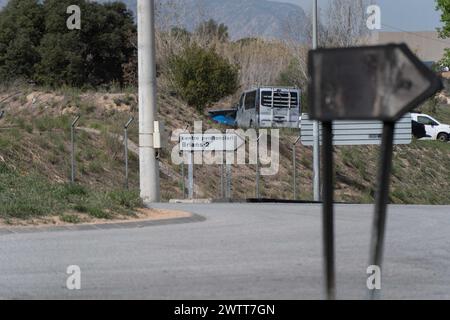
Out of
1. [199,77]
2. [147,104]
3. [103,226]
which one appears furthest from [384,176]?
[199,77]

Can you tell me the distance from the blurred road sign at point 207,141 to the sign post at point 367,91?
22.5 m

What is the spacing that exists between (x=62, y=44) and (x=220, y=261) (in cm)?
4379

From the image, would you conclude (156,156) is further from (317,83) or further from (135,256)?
(317,83)

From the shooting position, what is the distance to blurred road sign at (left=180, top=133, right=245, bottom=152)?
28.8 metres

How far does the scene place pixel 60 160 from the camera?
31.7 meters

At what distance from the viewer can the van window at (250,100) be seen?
49.5m

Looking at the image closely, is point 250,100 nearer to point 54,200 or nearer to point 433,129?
point 433,129

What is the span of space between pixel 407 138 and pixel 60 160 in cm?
1242

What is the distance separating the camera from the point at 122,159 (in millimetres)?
34250

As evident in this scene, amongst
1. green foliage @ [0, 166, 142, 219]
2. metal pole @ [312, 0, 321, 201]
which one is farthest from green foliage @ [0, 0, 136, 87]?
green foliage @ [0, 166, 142, 219]

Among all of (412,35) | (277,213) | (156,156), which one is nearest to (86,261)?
(277,213)

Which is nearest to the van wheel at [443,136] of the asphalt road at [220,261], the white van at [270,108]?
the white van at [270,108]

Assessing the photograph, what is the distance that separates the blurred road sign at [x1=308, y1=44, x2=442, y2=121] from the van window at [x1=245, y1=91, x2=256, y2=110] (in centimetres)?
4299

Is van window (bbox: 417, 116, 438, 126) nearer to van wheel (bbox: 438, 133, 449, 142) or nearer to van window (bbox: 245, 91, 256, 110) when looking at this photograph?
van wheel (bbox: 438, 133, 449, 142)
